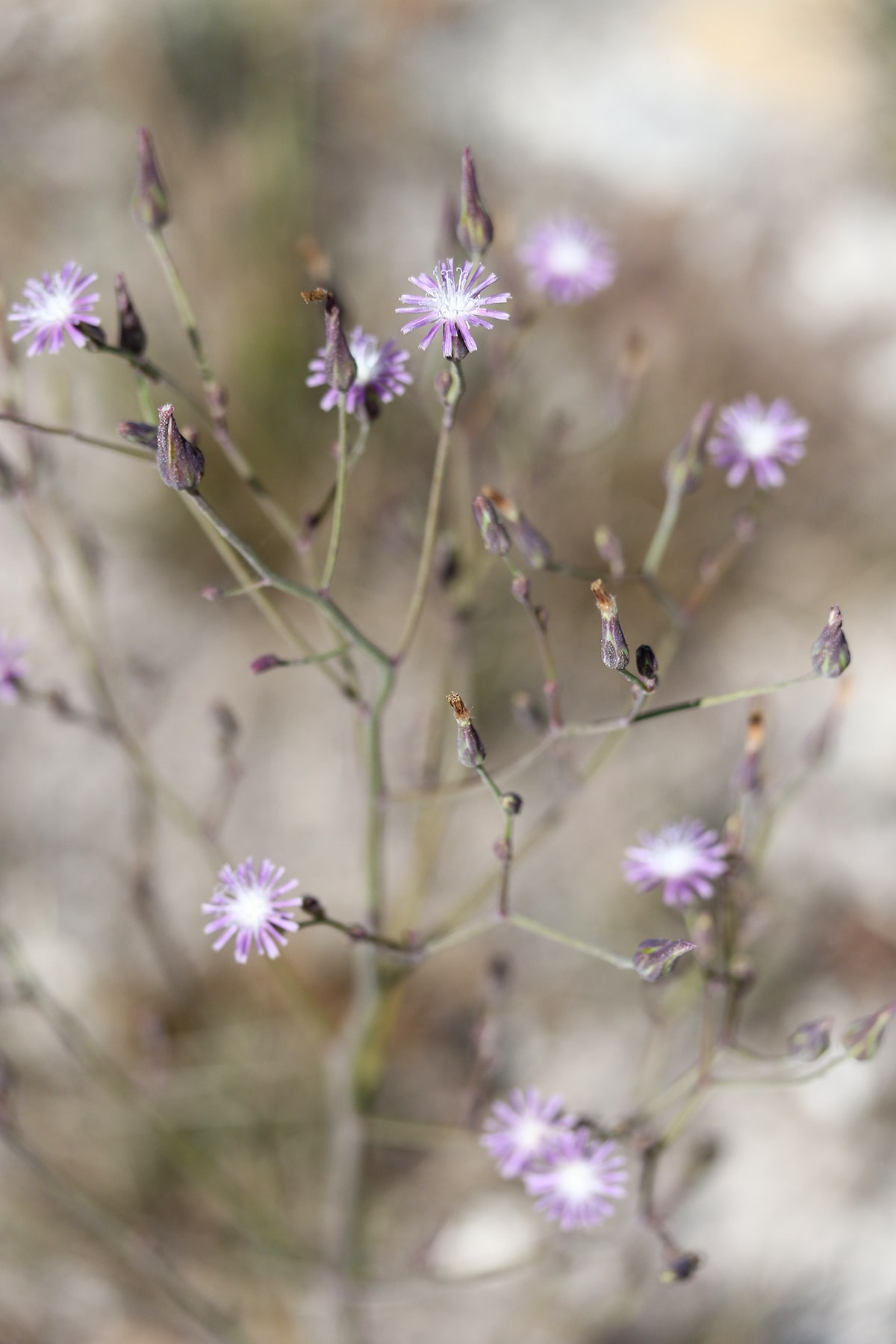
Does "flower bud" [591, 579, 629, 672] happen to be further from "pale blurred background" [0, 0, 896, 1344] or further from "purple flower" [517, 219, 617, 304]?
"purple flower" [517, 219, 617, 304]

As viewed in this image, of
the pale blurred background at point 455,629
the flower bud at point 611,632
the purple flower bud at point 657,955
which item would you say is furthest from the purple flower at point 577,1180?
the flower bud at point 611,632

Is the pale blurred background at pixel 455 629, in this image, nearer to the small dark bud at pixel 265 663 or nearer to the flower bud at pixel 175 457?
the small dark bud at pixel 265 663

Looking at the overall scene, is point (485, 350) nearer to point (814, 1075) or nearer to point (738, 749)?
point (738, 749)

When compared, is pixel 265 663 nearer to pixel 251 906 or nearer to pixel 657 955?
pixel 251 906

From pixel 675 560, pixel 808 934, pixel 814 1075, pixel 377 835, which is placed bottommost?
pixel 814 1075

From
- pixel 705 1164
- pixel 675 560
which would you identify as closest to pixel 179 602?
pixel 675 560

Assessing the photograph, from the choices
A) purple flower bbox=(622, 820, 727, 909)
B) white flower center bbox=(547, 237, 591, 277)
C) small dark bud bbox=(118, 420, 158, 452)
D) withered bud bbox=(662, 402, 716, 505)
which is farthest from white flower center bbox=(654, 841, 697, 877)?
white flower center bbox=(547, 237, 591, 277)

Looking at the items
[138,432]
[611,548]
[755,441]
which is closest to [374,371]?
[138,432]
